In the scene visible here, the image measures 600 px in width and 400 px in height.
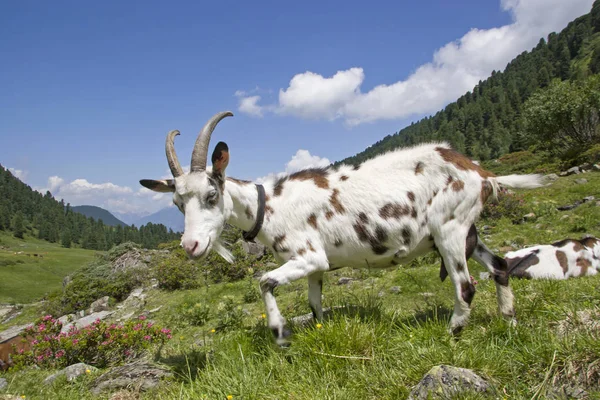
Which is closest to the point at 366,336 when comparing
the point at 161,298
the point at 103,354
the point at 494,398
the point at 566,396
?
the point at 494,398

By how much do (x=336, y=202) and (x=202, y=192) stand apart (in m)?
1.75

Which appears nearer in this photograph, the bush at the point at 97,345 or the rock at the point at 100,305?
the bush at the point at 97,345

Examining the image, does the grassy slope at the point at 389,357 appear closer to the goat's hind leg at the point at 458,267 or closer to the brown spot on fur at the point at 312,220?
the goat's hind leg at the point at 458,267

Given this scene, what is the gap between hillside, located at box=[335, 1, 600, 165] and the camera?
119000mm

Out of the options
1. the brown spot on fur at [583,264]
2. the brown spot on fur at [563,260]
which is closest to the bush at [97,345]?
the brown spot on fur at [563,260]

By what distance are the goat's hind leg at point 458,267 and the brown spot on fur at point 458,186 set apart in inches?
18.7

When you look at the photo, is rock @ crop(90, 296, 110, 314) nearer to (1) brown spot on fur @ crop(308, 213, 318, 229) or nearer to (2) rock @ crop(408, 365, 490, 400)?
(1) brown spot on fur @ crop(308, 213, 318, 229)

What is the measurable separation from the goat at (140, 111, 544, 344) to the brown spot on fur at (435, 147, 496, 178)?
0.6 inches

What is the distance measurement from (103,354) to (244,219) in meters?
5.15

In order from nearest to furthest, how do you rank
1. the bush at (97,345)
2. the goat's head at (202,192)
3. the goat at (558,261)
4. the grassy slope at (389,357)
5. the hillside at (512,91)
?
the grassy slope at (389,357) < the goat's head at (202,192) < the bush at (97,345) < the goat at (558,261) < the hillside at (512,91)

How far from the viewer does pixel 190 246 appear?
420cm

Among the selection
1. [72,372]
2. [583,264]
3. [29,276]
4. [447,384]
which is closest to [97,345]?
[72,372]

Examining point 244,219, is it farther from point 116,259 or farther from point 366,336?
point 116,259

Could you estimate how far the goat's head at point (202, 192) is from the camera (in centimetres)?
440
